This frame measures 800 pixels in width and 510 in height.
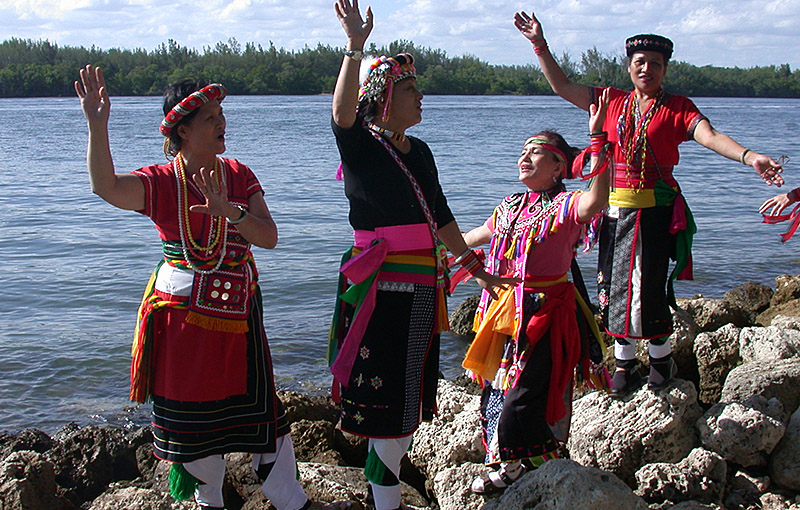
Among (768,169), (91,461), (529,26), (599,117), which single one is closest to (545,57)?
(529,26)

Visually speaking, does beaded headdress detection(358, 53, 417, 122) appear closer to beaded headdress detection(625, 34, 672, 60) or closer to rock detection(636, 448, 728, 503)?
beaded headdress detection(625, 34, 672, 60)

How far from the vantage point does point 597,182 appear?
3641 millimetres

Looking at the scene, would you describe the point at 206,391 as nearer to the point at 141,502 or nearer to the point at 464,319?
the point at 141,502

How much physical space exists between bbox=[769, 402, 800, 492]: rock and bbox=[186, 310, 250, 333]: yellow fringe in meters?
2.61

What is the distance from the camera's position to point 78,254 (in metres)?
11.5

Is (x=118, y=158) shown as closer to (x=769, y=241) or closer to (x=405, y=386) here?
(x=769, y=241)

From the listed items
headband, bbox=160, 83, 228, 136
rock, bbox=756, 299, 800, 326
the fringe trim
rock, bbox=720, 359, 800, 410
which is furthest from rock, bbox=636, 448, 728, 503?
rock, bbox=756, 299, 800, 326

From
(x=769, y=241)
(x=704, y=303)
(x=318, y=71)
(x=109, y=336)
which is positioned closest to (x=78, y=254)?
(x=109, y=336)

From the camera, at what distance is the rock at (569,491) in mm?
3102

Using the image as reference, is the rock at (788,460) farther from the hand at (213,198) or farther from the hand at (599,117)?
the hand at (213,198)

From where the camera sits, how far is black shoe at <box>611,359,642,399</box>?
14.9 ft

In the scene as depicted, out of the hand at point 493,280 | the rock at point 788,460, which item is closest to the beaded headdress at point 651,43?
the hand at point 493,280

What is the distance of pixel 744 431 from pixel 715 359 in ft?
3.38

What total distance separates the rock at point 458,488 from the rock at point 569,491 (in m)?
0.61
